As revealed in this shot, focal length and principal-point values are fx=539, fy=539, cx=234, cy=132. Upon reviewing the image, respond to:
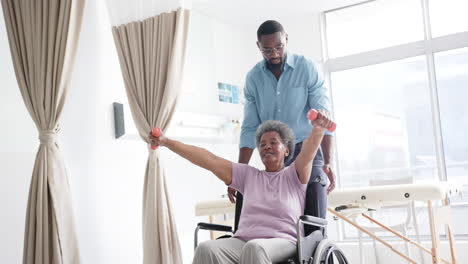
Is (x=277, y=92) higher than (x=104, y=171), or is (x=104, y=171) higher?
(x=277, y=92)

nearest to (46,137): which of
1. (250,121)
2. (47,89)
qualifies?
(47,89)

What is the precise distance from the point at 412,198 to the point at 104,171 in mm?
2227

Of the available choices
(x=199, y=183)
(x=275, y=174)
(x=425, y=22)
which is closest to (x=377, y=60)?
(x=425, y=22)

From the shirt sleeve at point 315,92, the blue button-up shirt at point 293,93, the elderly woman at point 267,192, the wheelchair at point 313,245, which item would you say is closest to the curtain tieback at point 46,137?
the elderly woman at point 267,192

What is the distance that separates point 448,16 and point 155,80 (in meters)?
3.22

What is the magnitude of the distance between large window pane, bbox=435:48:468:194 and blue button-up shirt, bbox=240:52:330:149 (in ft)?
10.6

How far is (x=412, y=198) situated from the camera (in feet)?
10.3

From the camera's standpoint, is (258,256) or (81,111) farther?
(81,111)

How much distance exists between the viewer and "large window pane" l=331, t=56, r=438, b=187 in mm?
5508

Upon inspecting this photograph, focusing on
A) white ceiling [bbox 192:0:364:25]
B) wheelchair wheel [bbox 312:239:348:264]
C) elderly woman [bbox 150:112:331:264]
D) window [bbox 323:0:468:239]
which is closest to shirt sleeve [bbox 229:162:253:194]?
elderly woman [bbox 150:112:331:264]

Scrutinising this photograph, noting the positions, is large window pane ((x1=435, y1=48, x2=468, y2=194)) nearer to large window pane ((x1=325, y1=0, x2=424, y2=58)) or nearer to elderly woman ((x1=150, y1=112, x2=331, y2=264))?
large window pane ((x1=325, y1=0, x2=424, y2=58))

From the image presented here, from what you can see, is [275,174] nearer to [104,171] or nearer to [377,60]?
[104,171]

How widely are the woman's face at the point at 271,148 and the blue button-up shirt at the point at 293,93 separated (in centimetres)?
21

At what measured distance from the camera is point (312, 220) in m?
2.07
